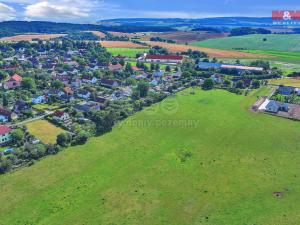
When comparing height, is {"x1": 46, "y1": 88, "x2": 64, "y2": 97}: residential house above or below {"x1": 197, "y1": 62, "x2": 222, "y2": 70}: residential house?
below

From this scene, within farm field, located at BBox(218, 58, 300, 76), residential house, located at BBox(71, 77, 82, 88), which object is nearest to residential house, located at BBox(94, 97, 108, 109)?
residential house, located at BBox(71, 77, 82, 88)

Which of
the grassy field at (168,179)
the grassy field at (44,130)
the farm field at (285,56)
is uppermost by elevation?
the farm field at (285,56)

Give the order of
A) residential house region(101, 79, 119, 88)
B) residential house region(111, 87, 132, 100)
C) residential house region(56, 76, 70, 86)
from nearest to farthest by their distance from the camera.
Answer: residential house region(111, 87, 132, 100)
residential house region(101, 79, 119, 88)
residential house region(56, 76, 70, 86)

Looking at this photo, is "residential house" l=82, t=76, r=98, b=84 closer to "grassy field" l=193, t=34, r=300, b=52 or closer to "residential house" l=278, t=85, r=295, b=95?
"residential house" l=278, t=85, r=295, b=95

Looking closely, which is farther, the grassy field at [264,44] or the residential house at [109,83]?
the grassy field at [264,44]

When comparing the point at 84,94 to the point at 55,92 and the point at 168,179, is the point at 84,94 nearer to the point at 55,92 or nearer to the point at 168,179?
the point at 55,92

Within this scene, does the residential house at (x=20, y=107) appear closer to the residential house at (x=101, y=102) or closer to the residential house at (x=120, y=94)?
the residential house at (x=101, y=102)

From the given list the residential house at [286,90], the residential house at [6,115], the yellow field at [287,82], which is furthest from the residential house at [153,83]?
the residential house at [6,115]
